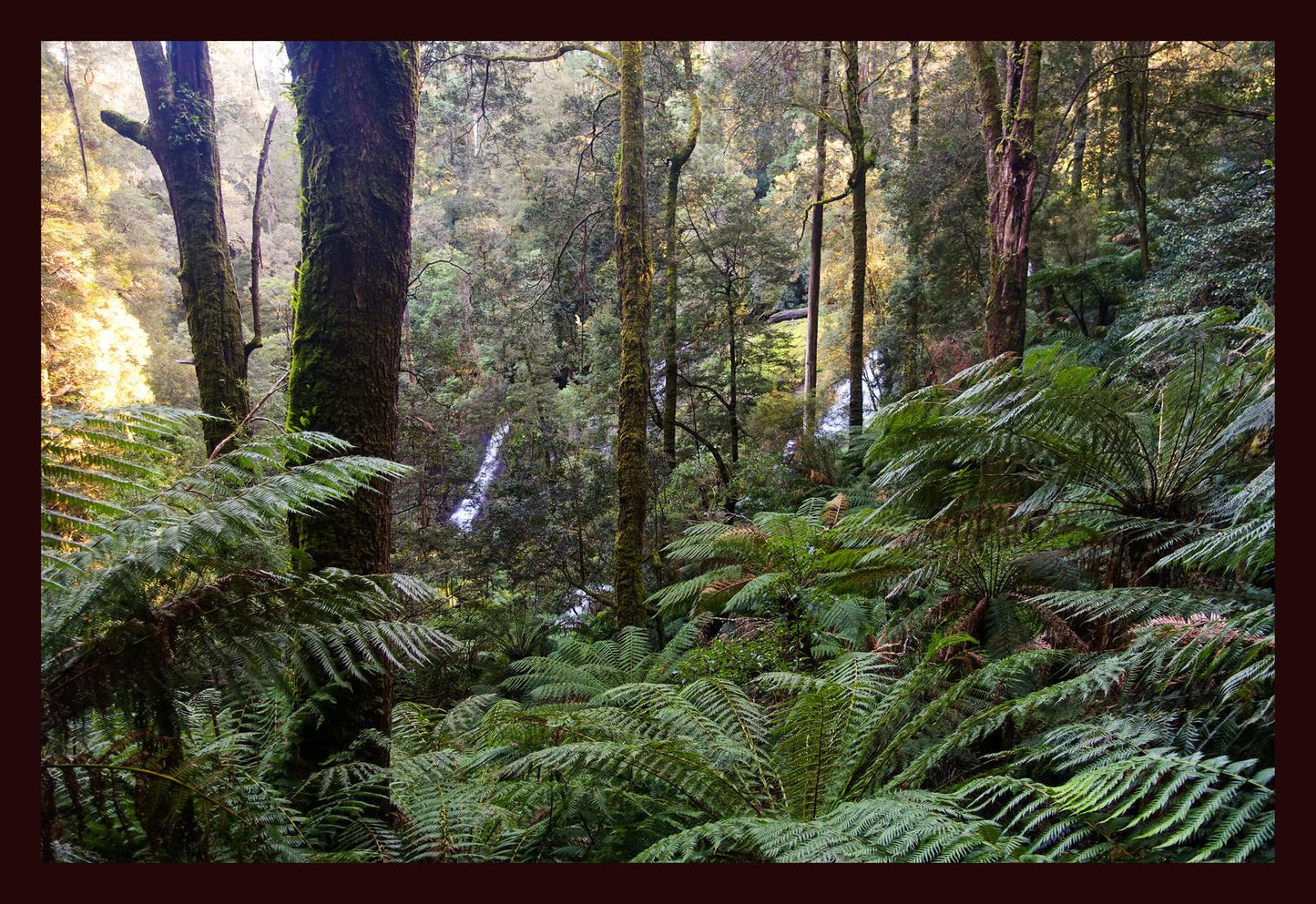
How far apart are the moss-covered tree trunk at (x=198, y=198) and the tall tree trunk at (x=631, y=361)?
294cm

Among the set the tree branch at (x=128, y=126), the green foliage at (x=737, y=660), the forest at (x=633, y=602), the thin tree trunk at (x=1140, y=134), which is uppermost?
the thin tree trunk at (x=1140, y=134)

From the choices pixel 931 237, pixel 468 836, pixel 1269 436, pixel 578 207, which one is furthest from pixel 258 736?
pixel 931 237

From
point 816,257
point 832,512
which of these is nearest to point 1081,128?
point 816,257

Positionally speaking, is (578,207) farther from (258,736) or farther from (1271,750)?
(1271,750)

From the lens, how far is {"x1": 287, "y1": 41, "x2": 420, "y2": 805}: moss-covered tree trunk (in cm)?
217

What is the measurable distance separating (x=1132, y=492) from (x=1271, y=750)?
3.48ft

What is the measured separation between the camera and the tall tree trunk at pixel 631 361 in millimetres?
5234

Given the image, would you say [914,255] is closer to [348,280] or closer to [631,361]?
[631,361]

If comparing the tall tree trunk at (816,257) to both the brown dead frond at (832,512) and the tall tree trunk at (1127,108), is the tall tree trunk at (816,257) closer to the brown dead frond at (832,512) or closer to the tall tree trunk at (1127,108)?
the tall tree trunk at (1127,108)

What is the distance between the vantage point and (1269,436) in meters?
2.29

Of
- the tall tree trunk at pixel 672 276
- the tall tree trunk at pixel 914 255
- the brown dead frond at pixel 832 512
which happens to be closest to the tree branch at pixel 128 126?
the brown dead frond at pixel 832 512

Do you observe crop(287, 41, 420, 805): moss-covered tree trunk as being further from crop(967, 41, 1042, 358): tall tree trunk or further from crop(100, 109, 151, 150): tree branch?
crop(967, 41, 1042, 358): tall tree trunk

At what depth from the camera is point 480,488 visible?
900 centimetres

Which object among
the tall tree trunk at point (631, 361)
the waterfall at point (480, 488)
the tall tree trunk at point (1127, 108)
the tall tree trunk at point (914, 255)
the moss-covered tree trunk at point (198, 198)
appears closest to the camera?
the moss-covered tree trunk at point (198, 198)
